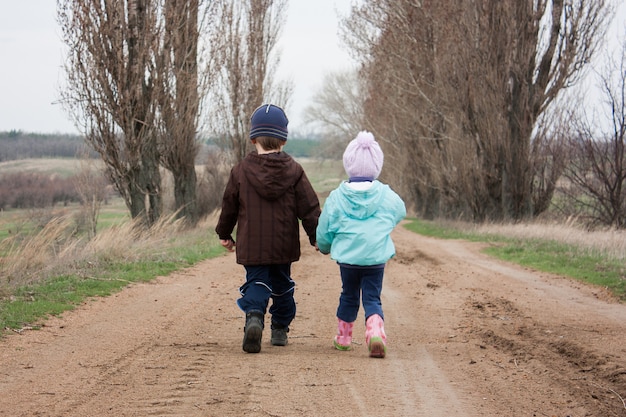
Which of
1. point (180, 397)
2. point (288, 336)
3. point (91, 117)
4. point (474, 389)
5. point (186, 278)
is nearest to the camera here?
point (180, 397)

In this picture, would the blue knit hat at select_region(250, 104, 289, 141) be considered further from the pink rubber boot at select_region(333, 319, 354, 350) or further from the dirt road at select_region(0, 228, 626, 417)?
the dirt road at select_region(0, 228, 626, 417)

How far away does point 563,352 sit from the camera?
236 inches

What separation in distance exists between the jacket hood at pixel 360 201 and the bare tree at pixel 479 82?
58.3ft

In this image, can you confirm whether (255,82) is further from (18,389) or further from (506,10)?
Answer: (18,389)

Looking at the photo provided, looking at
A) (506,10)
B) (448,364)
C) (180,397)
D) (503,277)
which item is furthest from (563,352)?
(506,10)

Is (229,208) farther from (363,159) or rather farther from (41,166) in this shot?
(41,166)

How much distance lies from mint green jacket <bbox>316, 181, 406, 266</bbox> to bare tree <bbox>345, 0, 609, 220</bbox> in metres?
17.8

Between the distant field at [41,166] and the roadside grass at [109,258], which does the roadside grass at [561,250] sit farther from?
the distant field at [41,166]

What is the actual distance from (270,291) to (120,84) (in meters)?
12.5

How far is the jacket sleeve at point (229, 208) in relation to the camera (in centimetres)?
628

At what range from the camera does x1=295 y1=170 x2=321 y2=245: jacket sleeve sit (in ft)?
20.7

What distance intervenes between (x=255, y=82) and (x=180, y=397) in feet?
79.0

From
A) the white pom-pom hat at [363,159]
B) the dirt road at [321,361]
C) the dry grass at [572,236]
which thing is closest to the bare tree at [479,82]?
the dry grass at [572,236]

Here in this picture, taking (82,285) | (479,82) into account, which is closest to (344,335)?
(82,285)
